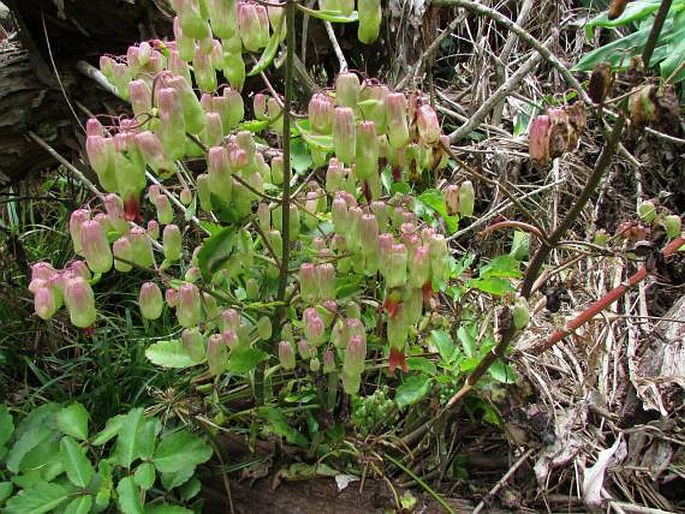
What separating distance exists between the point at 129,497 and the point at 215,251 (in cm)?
43

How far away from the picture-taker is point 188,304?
39.9 inches

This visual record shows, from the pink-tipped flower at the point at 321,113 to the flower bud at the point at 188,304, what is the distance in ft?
0.94

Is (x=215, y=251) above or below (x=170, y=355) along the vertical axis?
above

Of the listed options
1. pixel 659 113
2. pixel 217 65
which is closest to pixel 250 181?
pixel 217 65

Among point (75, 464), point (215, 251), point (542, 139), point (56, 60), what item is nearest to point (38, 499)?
point (75, 464)

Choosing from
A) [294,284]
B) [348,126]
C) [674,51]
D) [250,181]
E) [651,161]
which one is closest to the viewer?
[348,126]

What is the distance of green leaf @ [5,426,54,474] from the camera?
1.25 metres

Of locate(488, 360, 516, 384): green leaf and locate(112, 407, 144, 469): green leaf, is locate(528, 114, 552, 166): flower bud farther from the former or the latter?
locate(112, 407, 144, 469): green leaf

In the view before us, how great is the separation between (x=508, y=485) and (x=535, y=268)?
1.43 feet

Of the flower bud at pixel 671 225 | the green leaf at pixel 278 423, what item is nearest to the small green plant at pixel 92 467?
the green leaf at pixel 278 423

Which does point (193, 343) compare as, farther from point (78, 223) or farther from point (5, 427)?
point (5, 427)

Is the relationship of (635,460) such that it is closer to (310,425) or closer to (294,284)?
(310,425)

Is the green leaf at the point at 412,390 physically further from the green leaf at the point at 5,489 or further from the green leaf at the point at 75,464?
the green leaf at the point at 5,489

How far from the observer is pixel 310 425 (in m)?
1.31
